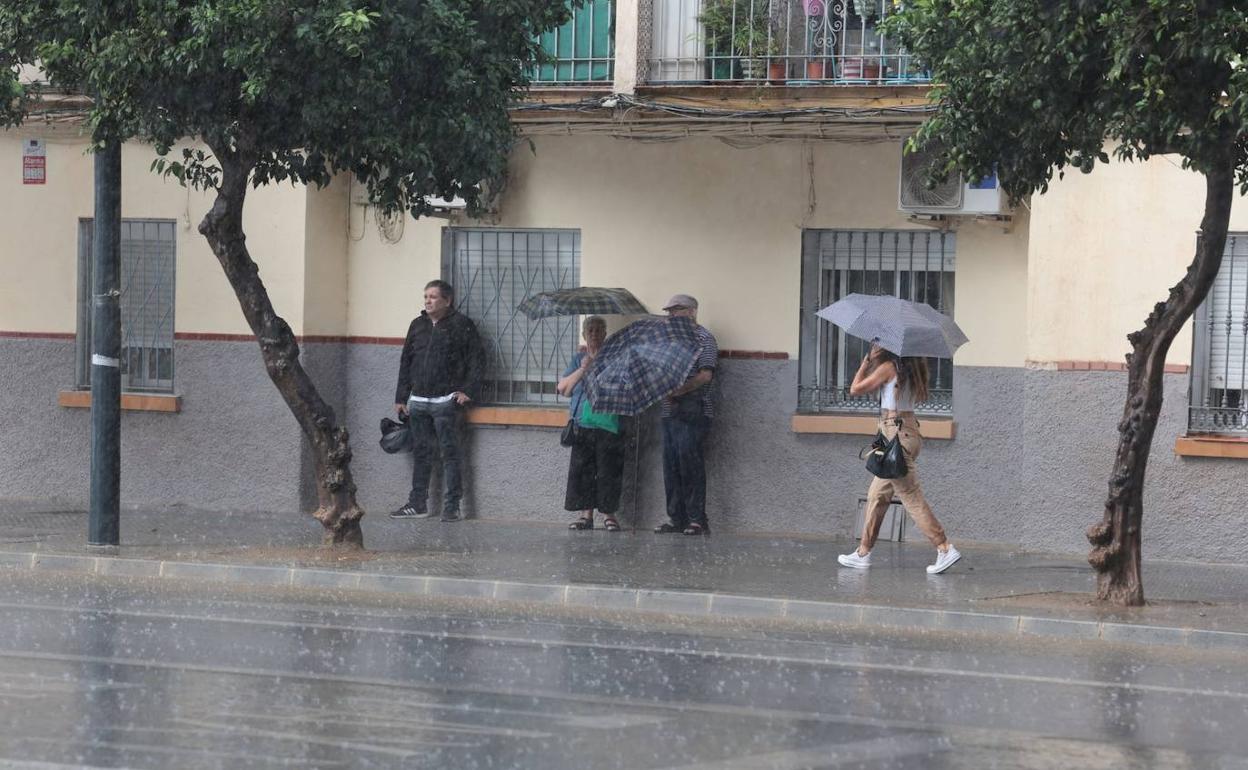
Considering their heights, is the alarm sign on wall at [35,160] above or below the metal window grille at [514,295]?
above

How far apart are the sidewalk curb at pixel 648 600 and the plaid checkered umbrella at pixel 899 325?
2274 millimetres

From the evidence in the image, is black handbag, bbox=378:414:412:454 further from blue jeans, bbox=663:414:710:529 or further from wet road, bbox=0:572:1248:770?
wet road, bbox=0:572:1248:770

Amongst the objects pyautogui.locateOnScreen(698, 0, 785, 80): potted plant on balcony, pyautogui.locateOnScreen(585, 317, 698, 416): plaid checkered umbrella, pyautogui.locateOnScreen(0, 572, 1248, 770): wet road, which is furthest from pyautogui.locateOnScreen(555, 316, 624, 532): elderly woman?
pyautogui.locateOnScreen(0, 572, 1248, 770): wet road

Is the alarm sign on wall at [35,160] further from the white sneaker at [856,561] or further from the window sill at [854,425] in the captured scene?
the white sneaker at [856,561]

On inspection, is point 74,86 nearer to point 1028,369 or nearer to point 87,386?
point 87,386

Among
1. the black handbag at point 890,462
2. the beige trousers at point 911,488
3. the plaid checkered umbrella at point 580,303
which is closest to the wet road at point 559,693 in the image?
the black handbag at point 890,462

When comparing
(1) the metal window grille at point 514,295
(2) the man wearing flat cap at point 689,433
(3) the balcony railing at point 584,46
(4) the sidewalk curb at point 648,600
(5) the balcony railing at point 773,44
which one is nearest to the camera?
(4) the sidewalk curb at point 648,600

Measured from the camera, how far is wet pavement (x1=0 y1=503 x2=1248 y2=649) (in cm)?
1199

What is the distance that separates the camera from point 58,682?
8586 millimetres

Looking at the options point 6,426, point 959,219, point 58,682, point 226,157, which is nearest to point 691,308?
point 959,219

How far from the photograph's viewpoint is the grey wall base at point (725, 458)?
1507 cm

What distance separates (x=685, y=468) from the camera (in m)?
16.3

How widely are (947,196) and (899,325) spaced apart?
238 cm

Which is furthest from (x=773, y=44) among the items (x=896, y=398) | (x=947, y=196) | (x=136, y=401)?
(x=136, y=401)
